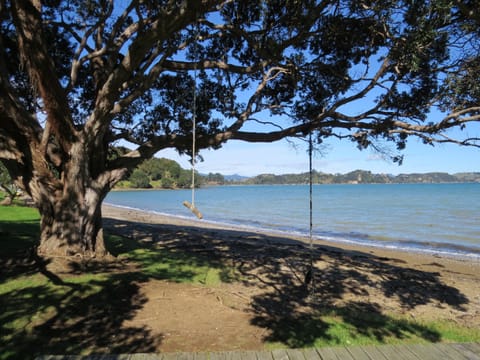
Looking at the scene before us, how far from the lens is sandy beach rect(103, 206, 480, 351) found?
4.44 meters

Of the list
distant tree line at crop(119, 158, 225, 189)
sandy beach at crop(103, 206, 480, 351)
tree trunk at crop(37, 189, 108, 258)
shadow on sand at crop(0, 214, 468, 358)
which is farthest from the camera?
distant tree line at crop(119, 158, 225, 189)

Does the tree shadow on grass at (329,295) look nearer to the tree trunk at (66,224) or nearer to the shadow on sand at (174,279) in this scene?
the shadow on sand at (174,279)

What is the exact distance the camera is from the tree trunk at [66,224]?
6.89 m

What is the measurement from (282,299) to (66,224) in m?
4.52

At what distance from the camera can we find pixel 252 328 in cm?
459

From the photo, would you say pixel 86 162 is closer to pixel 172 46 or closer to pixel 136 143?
pixel 136 143

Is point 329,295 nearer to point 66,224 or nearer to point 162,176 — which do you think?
point 66,224

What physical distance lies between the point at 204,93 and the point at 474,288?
28.8 ft

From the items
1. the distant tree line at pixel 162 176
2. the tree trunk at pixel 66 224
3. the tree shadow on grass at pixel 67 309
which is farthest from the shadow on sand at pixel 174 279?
the distant tree line at pixel 162 176

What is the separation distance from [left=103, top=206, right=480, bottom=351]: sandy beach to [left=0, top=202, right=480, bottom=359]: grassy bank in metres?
0.10

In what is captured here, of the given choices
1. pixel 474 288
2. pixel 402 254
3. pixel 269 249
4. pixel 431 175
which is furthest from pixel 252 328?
pixel 431 175

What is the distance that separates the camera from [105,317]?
4688 millimetres

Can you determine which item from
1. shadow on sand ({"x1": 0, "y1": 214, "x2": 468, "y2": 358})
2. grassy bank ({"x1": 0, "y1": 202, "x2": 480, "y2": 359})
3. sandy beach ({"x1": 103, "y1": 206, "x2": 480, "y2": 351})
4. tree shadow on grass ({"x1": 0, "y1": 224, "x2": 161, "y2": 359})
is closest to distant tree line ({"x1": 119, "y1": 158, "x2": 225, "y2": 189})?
sandy beach ({"x1": 103, "y1": 206, "x2": 480, "y2": 351})

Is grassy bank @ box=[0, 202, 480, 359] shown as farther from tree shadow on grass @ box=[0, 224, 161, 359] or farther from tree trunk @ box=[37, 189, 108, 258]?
tree trunk @ box=[37, 189, 108, 258]
